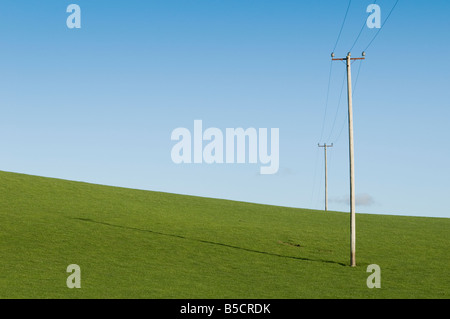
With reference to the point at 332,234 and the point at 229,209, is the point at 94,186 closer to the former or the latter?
the point at 229,209

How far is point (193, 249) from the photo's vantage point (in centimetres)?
3278

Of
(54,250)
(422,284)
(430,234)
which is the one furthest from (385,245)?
(54,250)

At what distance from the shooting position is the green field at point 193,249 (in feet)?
74.5

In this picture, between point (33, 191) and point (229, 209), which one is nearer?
point (33, 191)

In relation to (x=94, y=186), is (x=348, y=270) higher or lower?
lower

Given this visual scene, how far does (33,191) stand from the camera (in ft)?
167

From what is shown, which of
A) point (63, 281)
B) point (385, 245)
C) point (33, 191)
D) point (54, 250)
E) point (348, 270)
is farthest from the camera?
point (33, 191)

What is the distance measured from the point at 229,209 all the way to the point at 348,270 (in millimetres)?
26840

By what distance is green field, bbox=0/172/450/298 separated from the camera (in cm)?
2272
